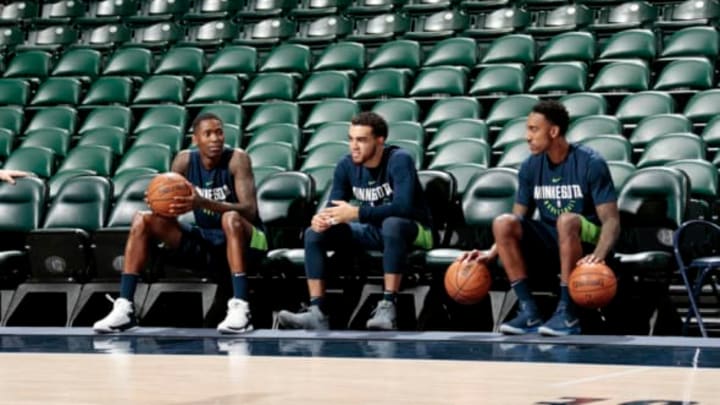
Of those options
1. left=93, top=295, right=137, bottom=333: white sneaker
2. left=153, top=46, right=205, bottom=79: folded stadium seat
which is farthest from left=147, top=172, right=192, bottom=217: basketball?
left=153, top=46, right=205, bottom=79: folded stadium seat

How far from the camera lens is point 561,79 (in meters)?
8.03

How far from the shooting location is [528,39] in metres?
8.74

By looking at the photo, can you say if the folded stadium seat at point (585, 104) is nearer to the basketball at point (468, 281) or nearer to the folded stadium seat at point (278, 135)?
the folded stadium seat at point (278, 135)

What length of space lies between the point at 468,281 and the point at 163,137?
10.9ft

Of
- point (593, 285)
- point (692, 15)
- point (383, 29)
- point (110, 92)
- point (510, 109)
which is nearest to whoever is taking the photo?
point (593, 285)

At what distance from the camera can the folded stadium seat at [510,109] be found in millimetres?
7672

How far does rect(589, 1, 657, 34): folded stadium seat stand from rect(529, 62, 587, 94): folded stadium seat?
906mm

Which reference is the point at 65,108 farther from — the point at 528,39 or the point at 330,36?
the point at 528,39

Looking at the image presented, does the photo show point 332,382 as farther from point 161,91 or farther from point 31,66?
point 31,66

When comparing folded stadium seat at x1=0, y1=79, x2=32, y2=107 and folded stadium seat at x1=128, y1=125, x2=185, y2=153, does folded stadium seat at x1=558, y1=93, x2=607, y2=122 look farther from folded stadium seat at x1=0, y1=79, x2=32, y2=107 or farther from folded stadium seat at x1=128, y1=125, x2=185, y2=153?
folded stadium seat at x1=0, y1=79, x2=32, y2=107

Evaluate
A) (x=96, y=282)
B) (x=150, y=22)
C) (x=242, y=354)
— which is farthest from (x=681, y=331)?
(x=150, y=22)

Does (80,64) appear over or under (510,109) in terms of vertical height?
over

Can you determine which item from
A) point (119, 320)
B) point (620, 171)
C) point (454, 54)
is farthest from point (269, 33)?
point (119, 320)

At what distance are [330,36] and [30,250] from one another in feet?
12.4
